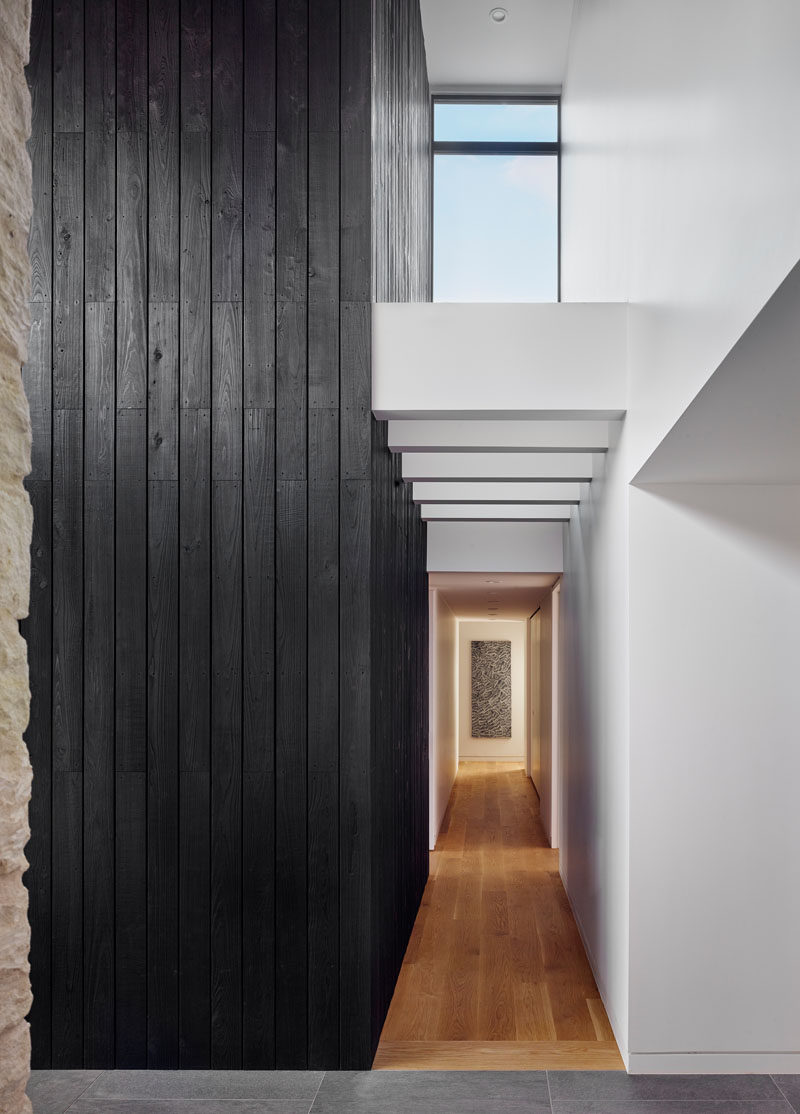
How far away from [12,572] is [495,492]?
4159 millimetres

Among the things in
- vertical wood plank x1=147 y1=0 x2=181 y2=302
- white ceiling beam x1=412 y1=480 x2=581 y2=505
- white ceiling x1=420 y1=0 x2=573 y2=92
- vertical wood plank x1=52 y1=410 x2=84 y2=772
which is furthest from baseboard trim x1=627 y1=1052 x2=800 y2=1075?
white ceiling x1=420 y1=0 x2=573 y2=92

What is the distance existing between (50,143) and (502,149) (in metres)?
4.29

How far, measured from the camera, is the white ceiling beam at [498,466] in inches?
175

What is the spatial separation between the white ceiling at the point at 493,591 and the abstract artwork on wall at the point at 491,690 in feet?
9.24

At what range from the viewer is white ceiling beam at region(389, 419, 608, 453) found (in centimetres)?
390

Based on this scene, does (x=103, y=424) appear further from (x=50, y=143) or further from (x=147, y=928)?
(x=147, y=928)

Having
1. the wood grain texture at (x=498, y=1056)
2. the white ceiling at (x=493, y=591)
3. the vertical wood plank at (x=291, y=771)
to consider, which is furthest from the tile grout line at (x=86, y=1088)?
the white ceiling at (x=493, y=591)

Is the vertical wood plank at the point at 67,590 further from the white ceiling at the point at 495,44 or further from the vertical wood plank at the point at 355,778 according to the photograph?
the white ceiling at the point at 495,44

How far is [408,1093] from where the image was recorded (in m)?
3.21

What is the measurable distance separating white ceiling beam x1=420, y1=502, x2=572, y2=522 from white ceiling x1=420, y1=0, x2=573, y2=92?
3.27m

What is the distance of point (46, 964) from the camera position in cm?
338

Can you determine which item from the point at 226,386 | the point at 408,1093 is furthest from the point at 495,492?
the point at 408,1093

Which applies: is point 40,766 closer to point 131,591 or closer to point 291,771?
point 131,591

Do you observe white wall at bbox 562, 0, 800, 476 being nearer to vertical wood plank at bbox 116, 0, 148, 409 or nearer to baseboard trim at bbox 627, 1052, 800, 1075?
vertical wood plank at bbox 116, 0, 148, 409
